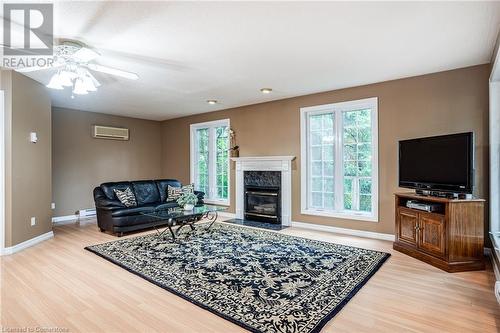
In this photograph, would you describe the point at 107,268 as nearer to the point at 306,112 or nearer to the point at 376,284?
the point at 376,284

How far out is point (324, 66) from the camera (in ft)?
12.1

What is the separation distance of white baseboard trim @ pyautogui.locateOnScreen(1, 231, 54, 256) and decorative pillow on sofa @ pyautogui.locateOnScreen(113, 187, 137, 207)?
1209mm

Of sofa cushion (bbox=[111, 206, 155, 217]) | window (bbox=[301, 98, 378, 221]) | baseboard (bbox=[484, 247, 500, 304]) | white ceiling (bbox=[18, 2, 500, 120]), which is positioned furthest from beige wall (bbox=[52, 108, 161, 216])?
baseboard (bbox=[484, 247, 500, 304])

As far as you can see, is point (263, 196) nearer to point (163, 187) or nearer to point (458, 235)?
point (163, 187)

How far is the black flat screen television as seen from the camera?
309 centimetres

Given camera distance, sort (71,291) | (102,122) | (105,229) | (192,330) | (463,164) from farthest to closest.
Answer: (102,122) < (105,229) < (463,164) < (71,291) < (192,330)

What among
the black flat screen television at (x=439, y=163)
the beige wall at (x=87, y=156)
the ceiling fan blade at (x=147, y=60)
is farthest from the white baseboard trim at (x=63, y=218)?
the black flat screen television at (x=439, y=163)

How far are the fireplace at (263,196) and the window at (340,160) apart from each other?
0.58 metres

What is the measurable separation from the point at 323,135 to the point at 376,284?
2.97 metres

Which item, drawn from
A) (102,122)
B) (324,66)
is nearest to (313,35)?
(324,66)

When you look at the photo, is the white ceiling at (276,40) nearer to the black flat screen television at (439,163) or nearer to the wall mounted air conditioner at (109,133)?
the black flat screen television at (439,163)

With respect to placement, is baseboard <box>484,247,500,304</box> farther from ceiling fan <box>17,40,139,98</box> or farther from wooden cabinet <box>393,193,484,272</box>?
ceiling fan <box>17,40,139,98</box>

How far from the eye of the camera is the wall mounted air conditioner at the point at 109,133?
6617 mm

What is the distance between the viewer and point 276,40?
289 cm
